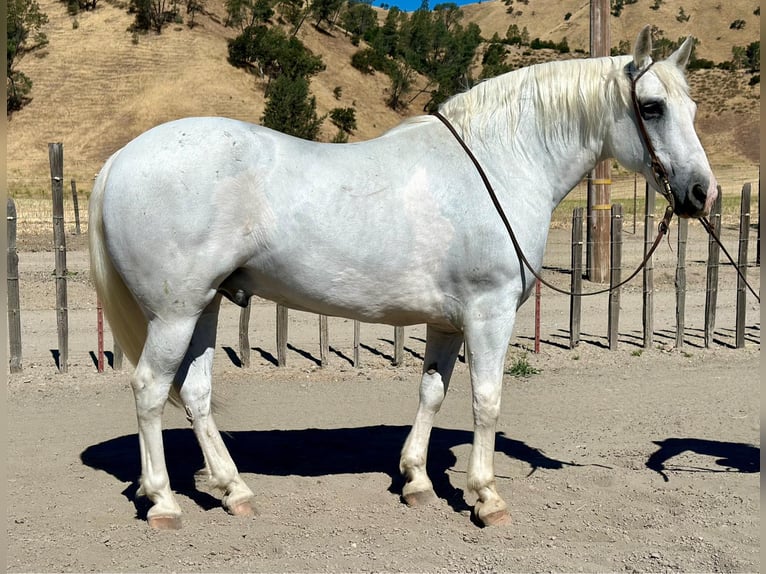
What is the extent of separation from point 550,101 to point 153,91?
43976 mm

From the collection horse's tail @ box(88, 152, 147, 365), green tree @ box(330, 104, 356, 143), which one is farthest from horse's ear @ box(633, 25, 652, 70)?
green tree @ box(330, 104, 356, 143)

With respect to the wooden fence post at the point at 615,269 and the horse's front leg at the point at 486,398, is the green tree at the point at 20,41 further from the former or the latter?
the horse's front leg at the point at 486,398

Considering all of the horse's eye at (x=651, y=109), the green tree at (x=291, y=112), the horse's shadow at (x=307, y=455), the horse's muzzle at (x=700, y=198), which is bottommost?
the horse's shadow at (x=307, y=455)

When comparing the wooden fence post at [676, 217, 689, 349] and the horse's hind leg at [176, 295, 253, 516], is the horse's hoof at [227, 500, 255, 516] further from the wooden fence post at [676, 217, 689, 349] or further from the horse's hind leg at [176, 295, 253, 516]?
the wooden fence post at [676, 217, 689, 349]

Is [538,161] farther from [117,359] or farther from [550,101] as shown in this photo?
[117,359]

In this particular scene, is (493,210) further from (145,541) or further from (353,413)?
(353,413)

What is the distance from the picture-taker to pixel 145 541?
3.78 meters

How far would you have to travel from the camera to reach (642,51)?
3746mm

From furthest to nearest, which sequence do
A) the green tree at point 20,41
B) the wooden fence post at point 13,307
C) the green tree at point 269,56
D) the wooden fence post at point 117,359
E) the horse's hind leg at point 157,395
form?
the green tree at point 269,56 → the green tree at point 20,41 → the wooden fence post at point 117,359 → the wooden fence post at point 13,307 → the horse's hind leg at point 157,395

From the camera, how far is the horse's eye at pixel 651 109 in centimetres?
372

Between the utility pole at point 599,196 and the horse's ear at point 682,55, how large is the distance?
23.4 feet

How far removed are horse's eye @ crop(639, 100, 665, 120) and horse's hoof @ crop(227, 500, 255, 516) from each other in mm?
2854

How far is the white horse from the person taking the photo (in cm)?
365

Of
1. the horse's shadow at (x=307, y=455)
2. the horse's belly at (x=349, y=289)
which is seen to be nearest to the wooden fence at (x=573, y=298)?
the horse's shadow at (x=307, y=455)
